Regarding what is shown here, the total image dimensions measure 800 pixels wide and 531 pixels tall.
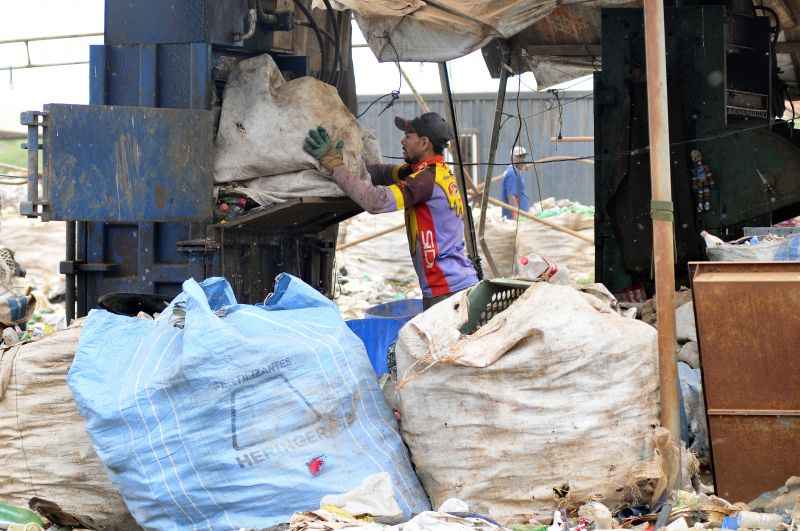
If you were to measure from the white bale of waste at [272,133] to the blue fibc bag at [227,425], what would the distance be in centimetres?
139

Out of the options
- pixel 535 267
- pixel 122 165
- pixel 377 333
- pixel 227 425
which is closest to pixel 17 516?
pixel 227 425

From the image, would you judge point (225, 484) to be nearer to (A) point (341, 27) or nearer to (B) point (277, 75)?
(B) point (277, 75)

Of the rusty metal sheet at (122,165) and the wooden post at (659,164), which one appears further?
the rusty metal sheet at (122,165)

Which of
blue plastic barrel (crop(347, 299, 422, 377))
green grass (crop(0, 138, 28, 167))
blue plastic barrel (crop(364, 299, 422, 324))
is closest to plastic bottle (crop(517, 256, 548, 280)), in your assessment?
blue plastic barrel (crop(347, 299, 422, 377))

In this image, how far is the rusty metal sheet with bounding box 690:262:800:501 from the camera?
11.0 ft

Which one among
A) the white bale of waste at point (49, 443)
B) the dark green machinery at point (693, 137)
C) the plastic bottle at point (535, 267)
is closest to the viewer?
the white bale of waste at point (49, 443)

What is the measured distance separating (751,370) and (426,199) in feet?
6.32

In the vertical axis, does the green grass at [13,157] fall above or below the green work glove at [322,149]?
above

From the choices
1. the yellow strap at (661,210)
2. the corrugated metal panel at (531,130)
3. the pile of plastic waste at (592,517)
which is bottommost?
the pile of plastic waste at (592,517)

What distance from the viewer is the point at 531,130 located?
20.5 metres

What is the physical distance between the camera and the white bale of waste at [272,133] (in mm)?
4898

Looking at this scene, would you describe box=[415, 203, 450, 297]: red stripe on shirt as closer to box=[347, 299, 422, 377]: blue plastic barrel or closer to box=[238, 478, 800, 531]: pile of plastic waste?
box=[347, 299, 422, 377]: blue plastic barrel

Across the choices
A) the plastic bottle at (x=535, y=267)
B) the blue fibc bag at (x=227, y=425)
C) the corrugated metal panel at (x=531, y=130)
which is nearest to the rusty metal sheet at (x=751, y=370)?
the plastic bottle at (x=535, y=267)

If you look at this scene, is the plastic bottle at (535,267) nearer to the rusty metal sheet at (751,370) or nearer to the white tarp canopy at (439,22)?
the rusty metal sheet at (751,370)
